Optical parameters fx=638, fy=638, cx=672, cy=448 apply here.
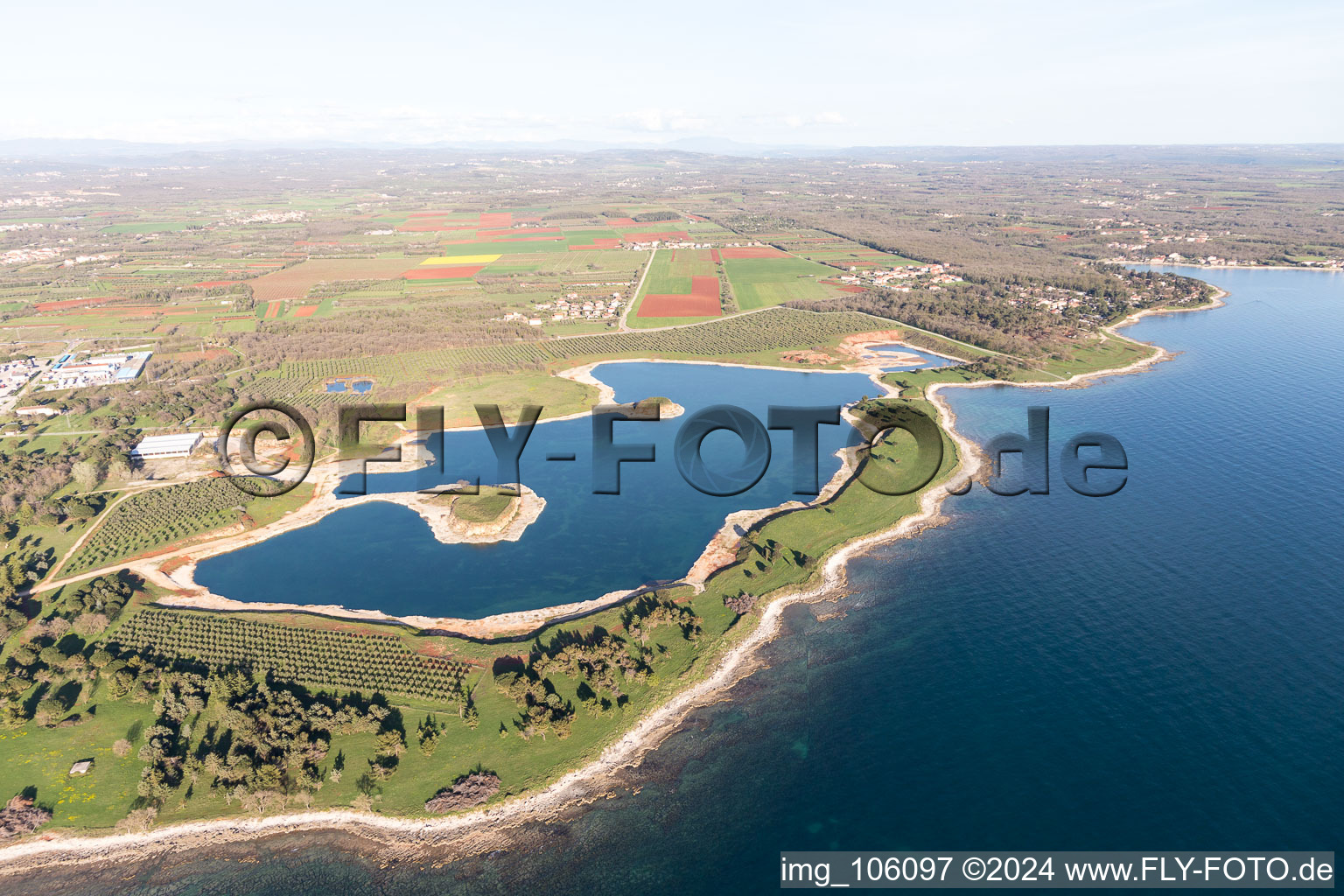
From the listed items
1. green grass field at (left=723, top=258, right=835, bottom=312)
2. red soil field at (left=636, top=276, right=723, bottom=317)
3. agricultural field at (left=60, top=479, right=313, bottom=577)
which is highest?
green grass field at (left=723, top=258, right=835, bottom=312)

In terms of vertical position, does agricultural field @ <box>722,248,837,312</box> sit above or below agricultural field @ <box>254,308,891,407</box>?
above

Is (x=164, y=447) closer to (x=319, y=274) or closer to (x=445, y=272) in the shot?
(x=445, y=272)

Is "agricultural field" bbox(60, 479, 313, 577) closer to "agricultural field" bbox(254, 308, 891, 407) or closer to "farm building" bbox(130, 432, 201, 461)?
"farm building" bbox(130, 432, 201, 461)

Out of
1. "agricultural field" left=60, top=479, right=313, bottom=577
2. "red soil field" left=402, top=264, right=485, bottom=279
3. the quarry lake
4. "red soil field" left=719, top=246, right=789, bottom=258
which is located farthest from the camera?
"red soil field" left=719, top=246, right=789, bottom=258

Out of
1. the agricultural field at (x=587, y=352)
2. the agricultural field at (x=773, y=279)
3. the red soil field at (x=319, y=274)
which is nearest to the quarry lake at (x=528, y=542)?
the agricultural field at (x=587, y=352)

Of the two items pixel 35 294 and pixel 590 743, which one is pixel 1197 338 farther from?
pixel 35 294

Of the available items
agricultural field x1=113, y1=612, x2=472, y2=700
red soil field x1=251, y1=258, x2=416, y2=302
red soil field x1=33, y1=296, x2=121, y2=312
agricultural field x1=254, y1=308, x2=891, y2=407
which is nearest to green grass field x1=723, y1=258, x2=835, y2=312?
agricultural field x1=254, y1=308, x2=891, y2=407

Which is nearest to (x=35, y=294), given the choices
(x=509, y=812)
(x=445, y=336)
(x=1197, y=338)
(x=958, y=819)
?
(x=445, y=336)
